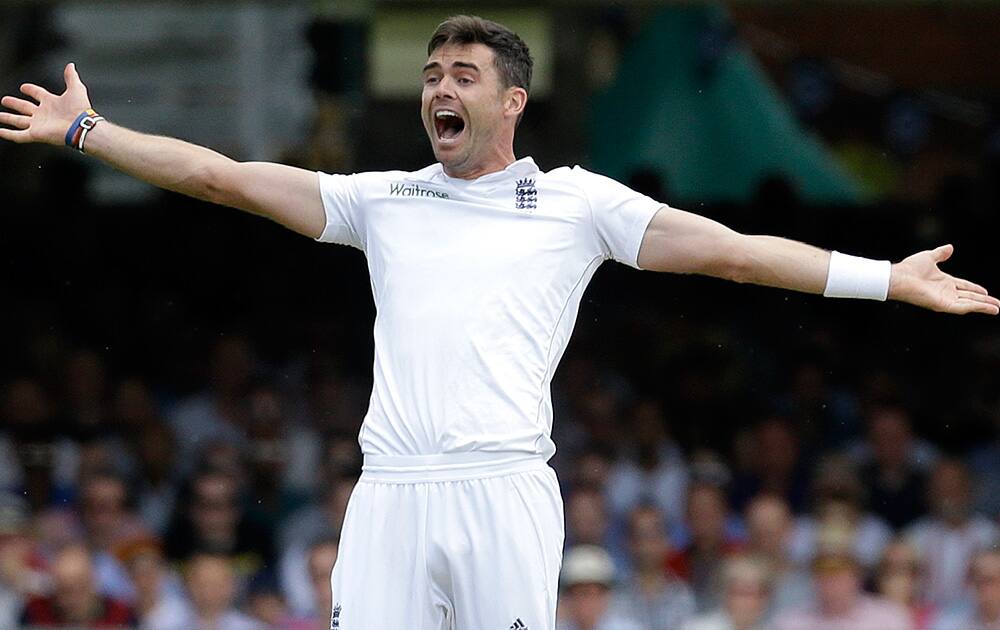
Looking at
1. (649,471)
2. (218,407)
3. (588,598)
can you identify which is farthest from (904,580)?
(218,407)

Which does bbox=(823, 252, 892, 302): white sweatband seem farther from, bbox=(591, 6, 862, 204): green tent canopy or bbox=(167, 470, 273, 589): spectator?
bbox=(591, 6, 862, 204): green tent canopy

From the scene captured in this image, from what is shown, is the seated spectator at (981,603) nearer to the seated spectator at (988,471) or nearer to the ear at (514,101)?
the seated spectator at (988,471)

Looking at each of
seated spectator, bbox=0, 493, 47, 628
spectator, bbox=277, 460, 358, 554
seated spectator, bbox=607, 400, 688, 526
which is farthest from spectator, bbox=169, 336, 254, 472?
seated spectator, bbox=607, 400, 688, 526

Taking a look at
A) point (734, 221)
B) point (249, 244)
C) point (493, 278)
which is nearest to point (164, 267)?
point (249, 244)

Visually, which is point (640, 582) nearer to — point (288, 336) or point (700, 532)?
point (700, 532)

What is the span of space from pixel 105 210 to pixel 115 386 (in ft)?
5.12

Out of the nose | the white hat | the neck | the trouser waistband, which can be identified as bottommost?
the white hat

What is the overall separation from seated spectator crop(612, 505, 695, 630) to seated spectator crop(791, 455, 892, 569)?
61cm

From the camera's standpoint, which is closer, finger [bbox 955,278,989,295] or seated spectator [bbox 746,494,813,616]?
finger [bbox 955,278,989,295]

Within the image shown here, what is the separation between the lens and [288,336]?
10156mm

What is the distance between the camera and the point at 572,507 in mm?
8688

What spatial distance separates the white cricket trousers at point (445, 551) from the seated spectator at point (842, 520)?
4062 mm

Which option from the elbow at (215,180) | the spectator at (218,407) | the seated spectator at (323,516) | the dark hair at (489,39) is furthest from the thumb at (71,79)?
the spectator at (218,407)

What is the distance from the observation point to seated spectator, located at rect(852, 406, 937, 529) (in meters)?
8.84
